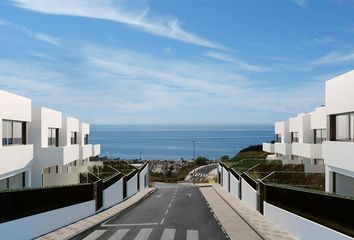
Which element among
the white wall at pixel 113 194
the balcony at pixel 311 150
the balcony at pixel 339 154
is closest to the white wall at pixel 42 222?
the white wall at pixel 113 194

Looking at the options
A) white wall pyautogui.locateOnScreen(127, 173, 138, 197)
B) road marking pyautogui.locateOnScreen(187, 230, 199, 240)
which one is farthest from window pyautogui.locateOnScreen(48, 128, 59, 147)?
road marking pyautogui.locateOnScreen(187, 230, 199, 240)

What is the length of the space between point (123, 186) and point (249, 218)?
54.0 ft

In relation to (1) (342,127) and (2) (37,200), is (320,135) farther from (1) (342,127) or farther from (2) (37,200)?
(2) (37,200)

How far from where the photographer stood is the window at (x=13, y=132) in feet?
88.1

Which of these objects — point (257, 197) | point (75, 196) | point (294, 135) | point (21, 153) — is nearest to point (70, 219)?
point (75, 196)

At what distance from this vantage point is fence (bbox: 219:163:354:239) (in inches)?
593

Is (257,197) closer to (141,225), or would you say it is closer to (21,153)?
(141,225)

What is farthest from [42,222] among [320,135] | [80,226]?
[320,135]

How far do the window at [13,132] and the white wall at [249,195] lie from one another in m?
15.5

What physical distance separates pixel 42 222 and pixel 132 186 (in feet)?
89.1

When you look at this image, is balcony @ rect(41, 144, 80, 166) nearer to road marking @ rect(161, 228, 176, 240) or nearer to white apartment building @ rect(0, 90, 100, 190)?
white apartment building @ rect(0, 90, 100, 190)

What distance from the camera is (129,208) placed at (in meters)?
34.9

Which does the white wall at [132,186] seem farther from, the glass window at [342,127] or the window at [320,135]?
the glass window at [342,127]

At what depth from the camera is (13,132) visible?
28641 millimetres
